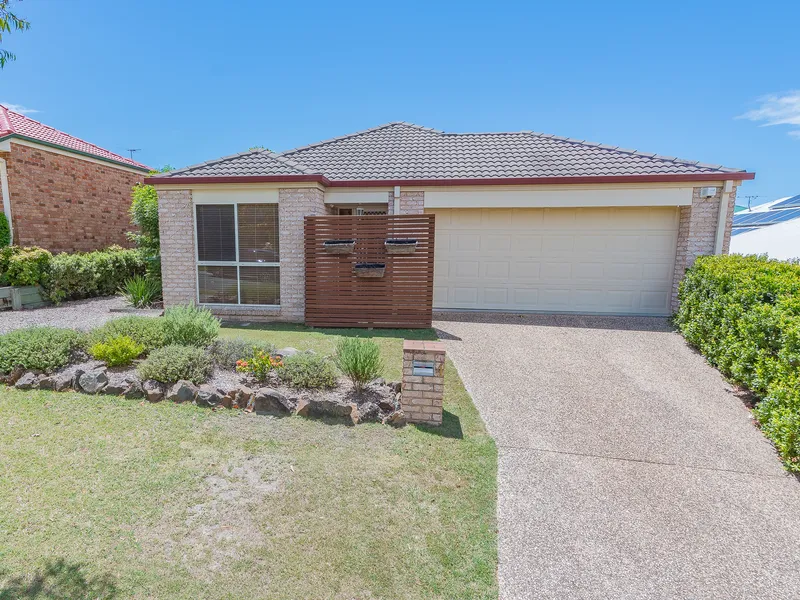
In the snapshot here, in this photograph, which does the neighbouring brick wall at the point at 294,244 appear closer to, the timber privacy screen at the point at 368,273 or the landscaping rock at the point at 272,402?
the timber privacy screen at the point at 368,273

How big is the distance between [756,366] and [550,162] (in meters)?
6.55

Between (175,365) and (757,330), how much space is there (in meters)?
7.09

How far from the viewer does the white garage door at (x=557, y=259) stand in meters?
9.38

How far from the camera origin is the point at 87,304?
35.2 feet

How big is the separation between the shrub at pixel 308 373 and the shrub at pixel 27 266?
9760mm

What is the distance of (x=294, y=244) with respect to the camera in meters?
8.77

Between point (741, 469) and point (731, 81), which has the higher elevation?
point (731, 81)

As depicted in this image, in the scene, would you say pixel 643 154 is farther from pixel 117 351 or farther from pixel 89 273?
pixel 89 273

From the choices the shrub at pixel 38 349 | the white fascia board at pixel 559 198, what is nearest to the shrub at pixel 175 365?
the shrub at pixel 38 349

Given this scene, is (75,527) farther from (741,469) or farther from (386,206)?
(386,206)

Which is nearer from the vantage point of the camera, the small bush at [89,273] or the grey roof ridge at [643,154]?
the grey roof ridge at [643,154]

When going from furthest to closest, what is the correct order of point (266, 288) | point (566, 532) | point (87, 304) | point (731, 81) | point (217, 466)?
point (731, 81)
point (87, 304)
point (266, 288)
point (217, 466)
point (566, 532)

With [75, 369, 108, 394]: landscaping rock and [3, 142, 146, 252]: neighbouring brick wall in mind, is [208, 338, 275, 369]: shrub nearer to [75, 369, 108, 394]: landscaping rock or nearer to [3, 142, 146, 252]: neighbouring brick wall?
[75, 369, 108, 394]: landscaping rock

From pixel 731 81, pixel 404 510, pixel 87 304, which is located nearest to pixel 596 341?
pixel 404 510
